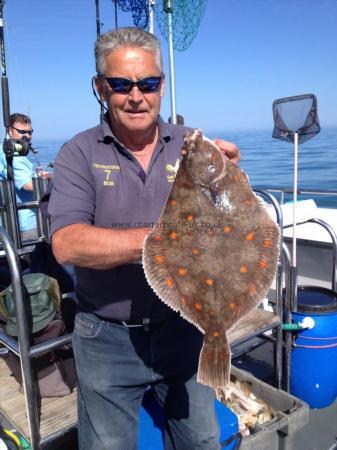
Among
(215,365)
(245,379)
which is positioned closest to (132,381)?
(215,365)

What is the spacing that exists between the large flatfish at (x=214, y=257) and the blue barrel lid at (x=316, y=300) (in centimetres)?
236

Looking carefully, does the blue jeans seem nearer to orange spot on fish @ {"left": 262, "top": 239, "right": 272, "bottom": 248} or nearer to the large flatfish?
the large flatfish

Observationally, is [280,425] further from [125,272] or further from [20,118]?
[20,118]

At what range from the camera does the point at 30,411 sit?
2492 millimetres

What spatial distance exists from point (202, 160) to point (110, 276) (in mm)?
848

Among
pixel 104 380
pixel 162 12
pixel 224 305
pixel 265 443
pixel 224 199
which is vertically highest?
pixel 162 12

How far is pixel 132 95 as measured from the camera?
2201 mm

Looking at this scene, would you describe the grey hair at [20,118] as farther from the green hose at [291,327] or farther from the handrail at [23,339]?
the green hose at [291,327]

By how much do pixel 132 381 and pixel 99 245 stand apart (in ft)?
3.15

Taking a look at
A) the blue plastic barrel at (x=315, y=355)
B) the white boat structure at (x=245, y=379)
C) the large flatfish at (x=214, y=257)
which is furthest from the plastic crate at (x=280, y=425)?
Result: the large flatfish at (x=214, y=257)

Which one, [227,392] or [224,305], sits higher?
[224,305]

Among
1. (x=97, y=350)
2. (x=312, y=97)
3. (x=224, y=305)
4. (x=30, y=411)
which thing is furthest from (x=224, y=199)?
(x=312, y=97)

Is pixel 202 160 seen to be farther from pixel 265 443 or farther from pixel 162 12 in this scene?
pixel 162 12

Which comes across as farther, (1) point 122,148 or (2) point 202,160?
(1) point 122,148
